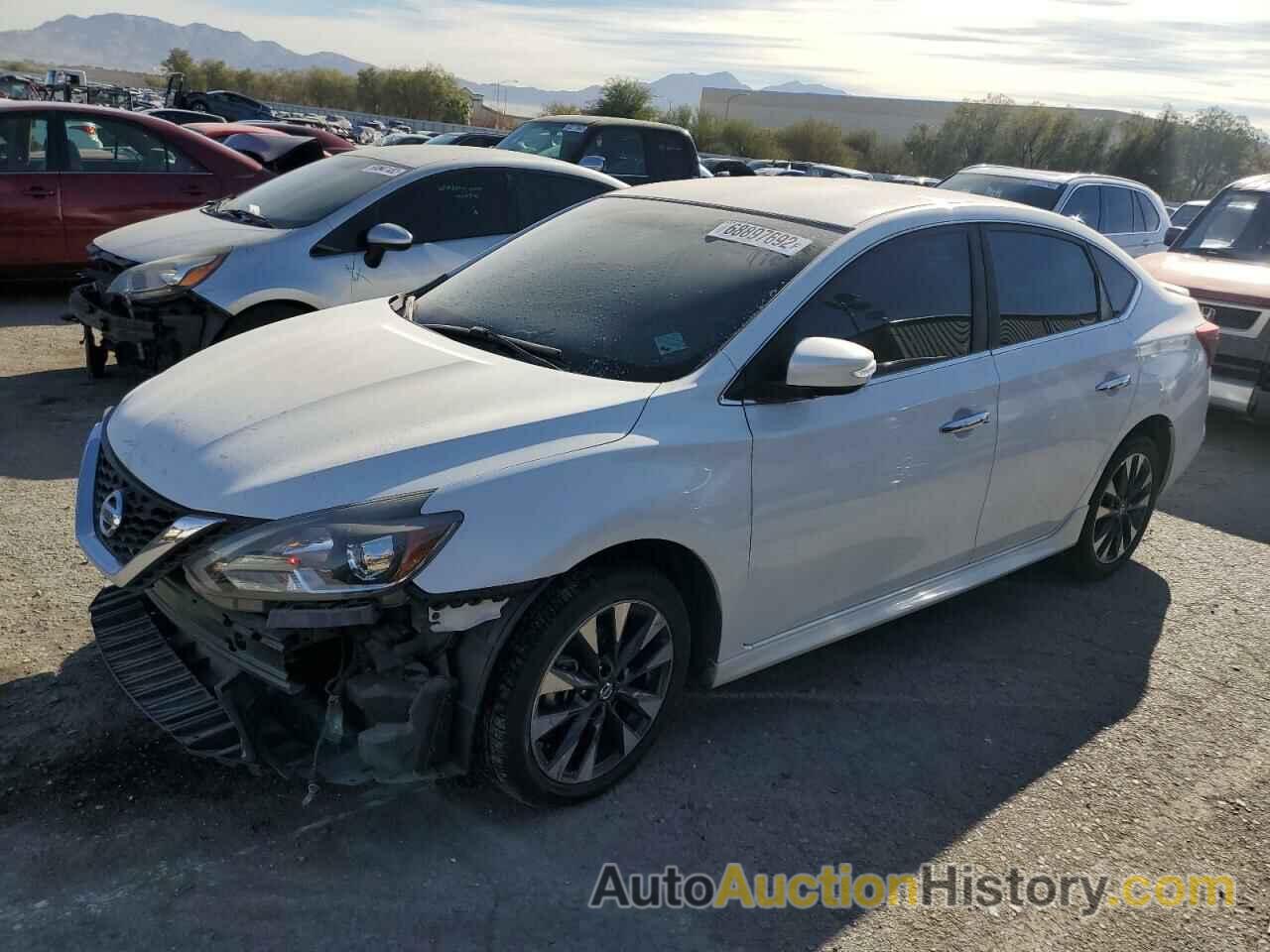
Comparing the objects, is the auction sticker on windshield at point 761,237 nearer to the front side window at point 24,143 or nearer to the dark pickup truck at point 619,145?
the front side window at point 24,143

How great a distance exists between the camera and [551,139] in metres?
12.5

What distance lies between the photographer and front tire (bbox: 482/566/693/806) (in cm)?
296

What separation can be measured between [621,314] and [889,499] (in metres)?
1.11

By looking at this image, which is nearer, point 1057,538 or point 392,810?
point 392,810

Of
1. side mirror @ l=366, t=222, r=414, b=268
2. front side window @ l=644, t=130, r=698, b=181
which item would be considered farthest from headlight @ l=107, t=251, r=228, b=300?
front side window @ l=644, t=130, r=698, b=181

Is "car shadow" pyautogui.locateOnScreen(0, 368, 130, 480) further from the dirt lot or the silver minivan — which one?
the dirt lot

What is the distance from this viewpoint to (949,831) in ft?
11.1

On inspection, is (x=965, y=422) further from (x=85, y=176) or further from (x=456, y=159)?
(x=85, y=176)

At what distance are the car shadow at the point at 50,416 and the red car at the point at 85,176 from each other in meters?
A: 2.07

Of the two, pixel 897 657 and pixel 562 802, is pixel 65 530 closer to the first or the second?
pixel 562 802

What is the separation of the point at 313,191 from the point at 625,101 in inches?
1832

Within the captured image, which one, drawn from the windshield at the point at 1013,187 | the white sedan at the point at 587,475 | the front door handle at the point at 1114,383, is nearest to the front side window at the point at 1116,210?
the windshield at the point at 1013,187

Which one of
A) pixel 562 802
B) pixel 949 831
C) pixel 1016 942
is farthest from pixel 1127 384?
pixel 562 802

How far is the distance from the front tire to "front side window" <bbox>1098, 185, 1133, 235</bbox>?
390 inches
